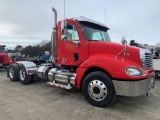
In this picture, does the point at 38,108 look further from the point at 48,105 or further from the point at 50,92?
the point at 50,92

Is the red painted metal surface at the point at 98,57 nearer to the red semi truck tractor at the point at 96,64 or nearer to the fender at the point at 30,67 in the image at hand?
the red semi truck tractor at the point at 96,64

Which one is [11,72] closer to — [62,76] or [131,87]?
[62,76]

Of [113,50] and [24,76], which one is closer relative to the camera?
[113,50]

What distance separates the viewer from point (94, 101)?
4730mm

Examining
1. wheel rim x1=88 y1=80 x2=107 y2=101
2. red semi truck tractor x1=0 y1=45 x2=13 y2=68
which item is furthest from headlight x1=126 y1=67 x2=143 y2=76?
red semi truck tractor x1=0 y1=45 x2=13 y2=68

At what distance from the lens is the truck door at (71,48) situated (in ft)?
18.1

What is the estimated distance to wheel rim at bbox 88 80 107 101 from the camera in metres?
4.54

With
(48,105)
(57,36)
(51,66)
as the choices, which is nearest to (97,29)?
(57,36)

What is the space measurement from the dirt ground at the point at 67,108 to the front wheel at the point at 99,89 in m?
0.20

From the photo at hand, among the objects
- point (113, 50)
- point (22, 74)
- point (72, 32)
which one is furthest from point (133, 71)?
point (22, 74)

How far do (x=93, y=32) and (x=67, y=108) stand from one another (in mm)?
2653

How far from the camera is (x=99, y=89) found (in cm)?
460

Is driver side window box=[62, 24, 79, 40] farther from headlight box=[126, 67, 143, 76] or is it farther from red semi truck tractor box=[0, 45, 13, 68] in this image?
red semi truck tractor box=[0, 45, 13, 68]

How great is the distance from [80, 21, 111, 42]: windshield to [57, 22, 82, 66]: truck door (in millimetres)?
278
